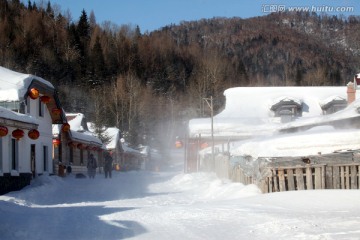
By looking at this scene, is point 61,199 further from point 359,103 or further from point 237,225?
point 359,103

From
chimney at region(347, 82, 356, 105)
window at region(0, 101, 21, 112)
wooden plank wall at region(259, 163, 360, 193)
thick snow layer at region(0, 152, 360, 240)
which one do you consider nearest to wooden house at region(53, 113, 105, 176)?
window at region(0, 101, 21, 112)

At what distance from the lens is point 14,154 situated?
2120cm

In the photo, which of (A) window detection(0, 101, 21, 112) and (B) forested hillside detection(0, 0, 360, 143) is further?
(B) forested hillside detection(0, 0, 360, 143)

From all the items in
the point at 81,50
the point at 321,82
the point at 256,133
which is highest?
the point at 81,50

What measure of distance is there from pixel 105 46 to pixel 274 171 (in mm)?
86744

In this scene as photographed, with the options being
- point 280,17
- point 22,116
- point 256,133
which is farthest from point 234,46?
point 22,116

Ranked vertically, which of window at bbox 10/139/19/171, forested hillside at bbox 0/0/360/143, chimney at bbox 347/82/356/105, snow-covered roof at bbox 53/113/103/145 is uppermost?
forested hillside at bbox 0/0/360/143

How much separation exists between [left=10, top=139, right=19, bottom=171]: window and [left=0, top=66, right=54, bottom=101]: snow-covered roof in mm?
2277

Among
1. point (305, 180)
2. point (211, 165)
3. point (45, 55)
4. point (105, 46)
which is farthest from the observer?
point (105, 46)

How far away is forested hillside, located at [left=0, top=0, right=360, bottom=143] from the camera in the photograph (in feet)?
247

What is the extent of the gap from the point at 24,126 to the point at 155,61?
273 ft

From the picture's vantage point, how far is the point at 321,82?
9025 cm

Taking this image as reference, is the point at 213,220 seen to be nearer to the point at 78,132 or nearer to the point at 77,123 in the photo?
the point at 78,132

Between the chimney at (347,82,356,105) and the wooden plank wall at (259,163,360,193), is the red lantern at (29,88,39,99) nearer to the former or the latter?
the wooden plank wall at (259,163,360,193)
